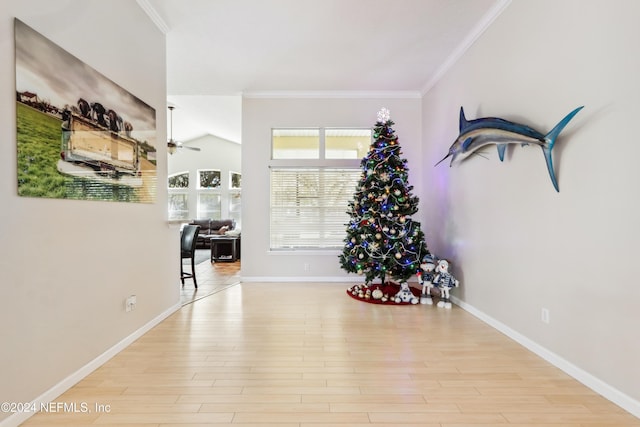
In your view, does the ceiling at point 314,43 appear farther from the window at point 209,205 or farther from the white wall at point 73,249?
the window at point 209,205

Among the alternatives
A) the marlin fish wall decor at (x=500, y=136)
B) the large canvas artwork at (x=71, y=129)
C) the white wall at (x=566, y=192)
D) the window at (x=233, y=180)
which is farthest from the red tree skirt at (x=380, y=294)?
the window at (x=233, y=180)

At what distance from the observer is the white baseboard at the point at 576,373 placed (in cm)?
176

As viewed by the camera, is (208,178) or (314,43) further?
(208,178)

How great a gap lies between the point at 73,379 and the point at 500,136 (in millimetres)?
3757

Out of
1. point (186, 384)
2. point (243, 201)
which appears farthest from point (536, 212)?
point (243, 201)

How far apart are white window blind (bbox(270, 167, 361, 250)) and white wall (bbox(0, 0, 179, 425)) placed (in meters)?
2.29

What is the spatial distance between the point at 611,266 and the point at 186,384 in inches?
110

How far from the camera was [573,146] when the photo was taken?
6.95ft

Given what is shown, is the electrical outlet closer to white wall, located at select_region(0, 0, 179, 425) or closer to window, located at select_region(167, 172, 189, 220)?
white wall, located at select_region(0, 0, 179, 425)

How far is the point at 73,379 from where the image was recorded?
2016 mm

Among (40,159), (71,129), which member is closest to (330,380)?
(40,159)

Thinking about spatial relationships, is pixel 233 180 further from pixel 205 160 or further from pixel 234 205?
pixel 205 160

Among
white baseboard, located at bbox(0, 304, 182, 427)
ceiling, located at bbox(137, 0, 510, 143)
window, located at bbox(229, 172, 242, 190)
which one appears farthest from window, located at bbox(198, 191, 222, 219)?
white baseboard, located at bbox(0, 304, 182, 427)

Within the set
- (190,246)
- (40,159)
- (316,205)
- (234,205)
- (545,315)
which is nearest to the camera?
(40,159)
